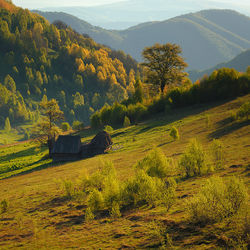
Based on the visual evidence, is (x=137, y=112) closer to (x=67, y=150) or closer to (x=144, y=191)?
(x=67, y=150)

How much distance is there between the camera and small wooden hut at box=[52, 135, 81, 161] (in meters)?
46.2

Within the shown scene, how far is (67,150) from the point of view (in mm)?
46375

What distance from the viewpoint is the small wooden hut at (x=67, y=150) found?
46.2 m

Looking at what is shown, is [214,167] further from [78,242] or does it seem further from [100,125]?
[100,125]

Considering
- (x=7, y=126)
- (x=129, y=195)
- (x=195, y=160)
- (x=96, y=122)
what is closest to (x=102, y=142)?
(x=195, y=160)

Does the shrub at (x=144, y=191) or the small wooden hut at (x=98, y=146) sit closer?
the shrub at (x=144, y=191)

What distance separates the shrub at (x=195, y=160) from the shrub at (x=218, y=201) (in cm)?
673

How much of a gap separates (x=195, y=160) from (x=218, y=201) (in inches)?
295

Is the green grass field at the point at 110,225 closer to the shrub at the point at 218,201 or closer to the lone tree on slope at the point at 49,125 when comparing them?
the shrub at the point at 218,201

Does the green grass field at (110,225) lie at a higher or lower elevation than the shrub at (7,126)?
lower

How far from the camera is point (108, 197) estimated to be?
15.6 m

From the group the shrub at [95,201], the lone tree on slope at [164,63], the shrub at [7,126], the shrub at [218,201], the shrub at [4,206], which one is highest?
the lone tree on slope at [164,63]

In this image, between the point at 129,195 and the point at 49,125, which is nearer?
the point at 129,195

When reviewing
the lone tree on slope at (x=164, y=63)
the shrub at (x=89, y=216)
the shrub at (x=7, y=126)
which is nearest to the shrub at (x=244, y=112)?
the shrub at (x=89, y=216)
